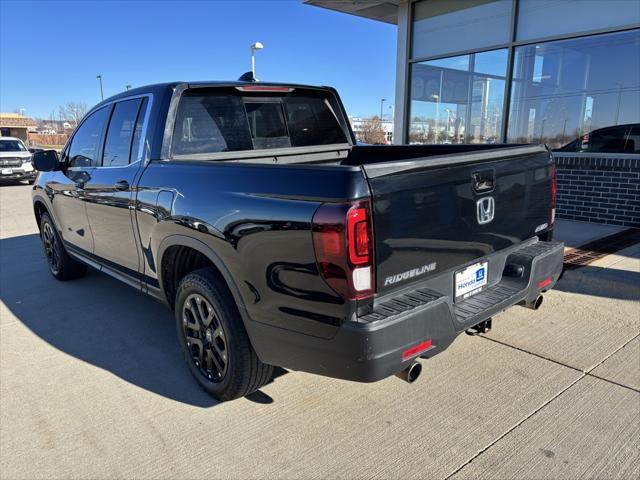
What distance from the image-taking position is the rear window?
3.54 m

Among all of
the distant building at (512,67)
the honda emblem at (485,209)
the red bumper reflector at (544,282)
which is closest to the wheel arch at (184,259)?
the honda emblem at (485,209)

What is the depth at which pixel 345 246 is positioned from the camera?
2123 mm

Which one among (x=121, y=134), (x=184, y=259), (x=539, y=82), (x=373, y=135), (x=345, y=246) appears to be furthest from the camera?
(x=373, y=135)

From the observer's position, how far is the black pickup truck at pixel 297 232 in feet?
7.23

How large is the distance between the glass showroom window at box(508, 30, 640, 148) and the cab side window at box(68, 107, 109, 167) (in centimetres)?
709

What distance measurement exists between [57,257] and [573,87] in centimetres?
Result: 798

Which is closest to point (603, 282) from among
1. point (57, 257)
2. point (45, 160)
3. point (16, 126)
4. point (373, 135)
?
point (45, 160)

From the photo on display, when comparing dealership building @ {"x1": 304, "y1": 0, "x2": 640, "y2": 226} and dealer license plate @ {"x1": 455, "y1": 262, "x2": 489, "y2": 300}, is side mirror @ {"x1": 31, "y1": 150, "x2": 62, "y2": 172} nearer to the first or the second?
dealer license plate @ {"x1": 455, "y1": 262, "x2": 489, "y2": 300}

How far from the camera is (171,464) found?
8.27ft

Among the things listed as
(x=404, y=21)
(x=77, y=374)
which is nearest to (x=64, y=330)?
(x=77, y=374)

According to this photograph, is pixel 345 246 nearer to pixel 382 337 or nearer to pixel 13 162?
pixel 382 337

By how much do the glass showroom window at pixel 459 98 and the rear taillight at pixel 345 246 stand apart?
7814 mm

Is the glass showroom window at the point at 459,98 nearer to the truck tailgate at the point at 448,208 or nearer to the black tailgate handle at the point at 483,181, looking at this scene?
the truck tailgate at the point at 448,208

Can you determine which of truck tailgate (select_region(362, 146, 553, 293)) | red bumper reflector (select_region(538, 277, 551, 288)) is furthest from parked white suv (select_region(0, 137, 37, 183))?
red bumper reflector (select_region(538, 277, 551, 288))
